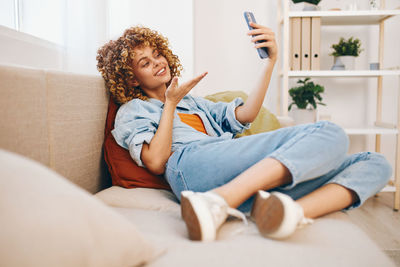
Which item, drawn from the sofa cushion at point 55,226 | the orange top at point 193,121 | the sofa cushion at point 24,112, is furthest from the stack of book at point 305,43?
the sofa cushion at point 55,226

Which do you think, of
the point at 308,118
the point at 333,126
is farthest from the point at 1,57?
the point at 308,118

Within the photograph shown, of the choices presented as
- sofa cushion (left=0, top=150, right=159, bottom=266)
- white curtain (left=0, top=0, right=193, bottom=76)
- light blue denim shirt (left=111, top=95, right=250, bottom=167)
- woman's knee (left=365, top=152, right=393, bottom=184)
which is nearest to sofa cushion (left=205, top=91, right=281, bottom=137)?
light blue denim shirt (left=111, top=95, right=250, bottom=167)

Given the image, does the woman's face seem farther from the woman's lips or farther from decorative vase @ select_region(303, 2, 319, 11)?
decorative vase @ select_region(303, 2, 319, 11)

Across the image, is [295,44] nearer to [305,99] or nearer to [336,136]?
[305,99]

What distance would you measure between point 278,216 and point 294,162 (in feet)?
0.62

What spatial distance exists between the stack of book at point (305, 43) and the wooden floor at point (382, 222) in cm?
90

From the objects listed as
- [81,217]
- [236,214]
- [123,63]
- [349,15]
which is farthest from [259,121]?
[81,217]

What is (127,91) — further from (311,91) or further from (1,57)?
(311,91)

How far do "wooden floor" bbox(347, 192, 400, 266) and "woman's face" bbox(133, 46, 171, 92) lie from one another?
118 centimetres

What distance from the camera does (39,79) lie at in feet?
3.15

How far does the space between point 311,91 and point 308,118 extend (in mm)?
172

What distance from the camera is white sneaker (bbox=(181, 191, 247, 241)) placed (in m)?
0.71

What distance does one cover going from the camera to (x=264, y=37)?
50.9 inches

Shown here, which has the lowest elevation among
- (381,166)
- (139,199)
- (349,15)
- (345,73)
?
(139,199)
